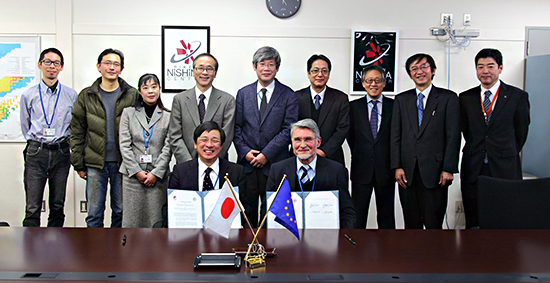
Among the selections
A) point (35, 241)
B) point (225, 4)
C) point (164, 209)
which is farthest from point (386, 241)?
point (225, 4)

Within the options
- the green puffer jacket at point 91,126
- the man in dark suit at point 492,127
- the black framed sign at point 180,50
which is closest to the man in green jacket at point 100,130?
the green puffer jacket at point 91,126

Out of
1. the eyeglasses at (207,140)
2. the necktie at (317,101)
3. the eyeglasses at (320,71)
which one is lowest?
the eyeglasses at (207,140)

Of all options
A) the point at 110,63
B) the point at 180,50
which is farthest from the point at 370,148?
the point at 110,63

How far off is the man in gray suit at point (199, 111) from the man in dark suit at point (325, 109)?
71 centimetres

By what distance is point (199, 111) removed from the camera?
3.65m

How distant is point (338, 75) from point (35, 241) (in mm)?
3588

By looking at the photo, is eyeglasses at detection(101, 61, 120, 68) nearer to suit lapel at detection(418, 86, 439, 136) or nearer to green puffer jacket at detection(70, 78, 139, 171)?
green puffer jacket at detection(70, 78, 139, 171)

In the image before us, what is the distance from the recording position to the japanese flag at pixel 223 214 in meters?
1.93

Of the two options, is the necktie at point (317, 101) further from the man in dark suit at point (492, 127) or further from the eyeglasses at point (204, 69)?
the man in dark suit at point (492, 127)

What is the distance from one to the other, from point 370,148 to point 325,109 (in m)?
0.54

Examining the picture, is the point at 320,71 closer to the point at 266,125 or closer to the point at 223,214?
the point at 266,125

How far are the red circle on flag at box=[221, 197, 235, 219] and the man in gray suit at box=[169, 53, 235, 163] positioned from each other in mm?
1624

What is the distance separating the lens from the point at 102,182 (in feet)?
12.7

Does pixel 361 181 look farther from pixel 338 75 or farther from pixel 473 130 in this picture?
pixel 338 75
